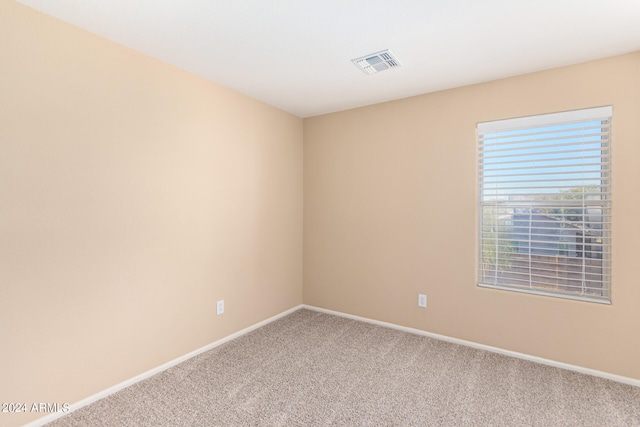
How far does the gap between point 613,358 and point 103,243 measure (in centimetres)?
365

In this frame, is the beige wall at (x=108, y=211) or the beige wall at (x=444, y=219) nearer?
the beige wall at (x=108, y=211)

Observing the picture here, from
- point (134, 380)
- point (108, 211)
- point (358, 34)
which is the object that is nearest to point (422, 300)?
point (358, 34)

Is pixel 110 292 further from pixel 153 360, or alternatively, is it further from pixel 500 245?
pixel 500 245

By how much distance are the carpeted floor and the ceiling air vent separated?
2.34 m

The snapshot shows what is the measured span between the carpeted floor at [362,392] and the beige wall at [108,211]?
301 millimetres

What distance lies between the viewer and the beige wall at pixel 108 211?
1.70 m

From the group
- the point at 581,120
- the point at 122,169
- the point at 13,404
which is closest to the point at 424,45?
the point at 581,120

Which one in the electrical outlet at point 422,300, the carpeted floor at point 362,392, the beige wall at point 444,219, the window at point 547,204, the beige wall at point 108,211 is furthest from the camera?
the electrical outlet at point 422,300

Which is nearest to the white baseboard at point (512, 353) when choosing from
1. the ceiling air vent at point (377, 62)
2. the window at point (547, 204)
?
the window at point (547, 204)

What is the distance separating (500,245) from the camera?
2717 millimetres

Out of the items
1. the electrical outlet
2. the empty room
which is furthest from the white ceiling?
the electrical outlet

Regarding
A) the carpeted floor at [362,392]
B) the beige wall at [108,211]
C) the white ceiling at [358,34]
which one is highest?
the white ceiling at [358,34]

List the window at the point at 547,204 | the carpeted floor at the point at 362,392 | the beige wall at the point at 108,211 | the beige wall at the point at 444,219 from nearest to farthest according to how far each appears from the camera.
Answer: the beige wall at the point at 108,211
the carpeted floor at the point at 362,392
the beige wall at the point at 444,219
the window at the point at 547,204

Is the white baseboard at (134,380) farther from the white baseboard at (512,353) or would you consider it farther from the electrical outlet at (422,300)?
the electrical outlet at (422,300)
